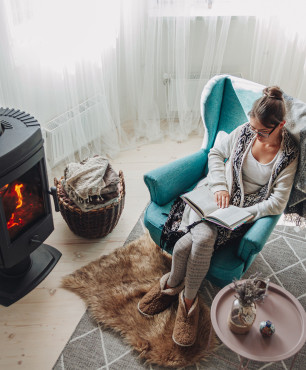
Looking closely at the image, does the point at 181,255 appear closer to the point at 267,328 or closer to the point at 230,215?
the point at 230,215

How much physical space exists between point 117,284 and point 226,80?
124 centimetres

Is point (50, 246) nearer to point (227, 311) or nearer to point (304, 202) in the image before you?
point (227, 311)

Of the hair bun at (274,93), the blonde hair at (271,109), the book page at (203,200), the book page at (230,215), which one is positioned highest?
the hair bun at (274,93)

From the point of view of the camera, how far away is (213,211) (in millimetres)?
1996

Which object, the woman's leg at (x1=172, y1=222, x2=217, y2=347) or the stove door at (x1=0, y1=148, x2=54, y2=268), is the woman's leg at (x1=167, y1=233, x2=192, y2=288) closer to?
the woman's leg at (x1=172, y1=222, x2=217, y2=347)

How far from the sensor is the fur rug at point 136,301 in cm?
193

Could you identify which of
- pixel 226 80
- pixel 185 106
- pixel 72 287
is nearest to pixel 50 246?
pixel 72 287

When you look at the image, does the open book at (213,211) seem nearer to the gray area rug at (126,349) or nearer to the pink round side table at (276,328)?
the pink round side table at (276,328)

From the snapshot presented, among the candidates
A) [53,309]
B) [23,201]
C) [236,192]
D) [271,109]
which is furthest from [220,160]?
[53,309]

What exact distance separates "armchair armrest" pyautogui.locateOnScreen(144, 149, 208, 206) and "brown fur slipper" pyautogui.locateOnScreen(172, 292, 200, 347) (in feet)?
1.69

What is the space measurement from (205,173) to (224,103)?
0.40 metres

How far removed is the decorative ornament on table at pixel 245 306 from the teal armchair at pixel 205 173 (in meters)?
0.29

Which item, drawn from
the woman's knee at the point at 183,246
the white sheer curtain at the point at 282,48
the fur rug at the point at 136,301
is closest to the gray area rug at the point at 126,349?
the fur rug at the point at 136,301

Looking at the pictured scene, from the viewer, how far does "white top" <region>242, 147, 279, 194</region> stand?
6.55ft
